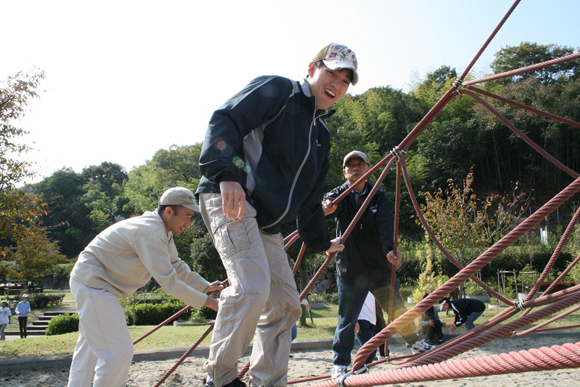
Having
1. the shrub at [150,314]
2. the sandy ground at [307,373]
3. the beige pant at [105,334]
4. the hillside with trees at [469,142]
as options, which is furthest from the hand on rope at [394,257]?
the hillside with trees at [469,142]

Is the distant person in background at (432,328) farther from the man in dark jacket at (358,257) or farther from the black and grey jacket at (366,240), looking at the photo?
the black and grey jacket at (366,240)

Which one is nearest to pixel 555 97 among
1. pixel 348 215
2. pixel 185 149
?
pixel 185 149

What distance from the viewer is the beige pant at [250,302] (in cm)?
191

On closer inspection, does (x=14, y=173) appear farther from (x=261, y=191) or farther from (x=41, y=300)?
(x=41, y=300)

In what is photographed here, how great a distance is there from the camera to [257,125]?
2092 mm

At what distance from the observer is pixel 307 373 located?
14.0 ft

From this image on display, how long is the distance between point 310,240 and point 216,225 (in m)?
0.93

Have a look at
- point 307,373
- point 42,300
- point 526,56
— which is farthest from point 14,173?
point 526,56

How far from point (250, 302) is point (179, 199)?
3.60ft

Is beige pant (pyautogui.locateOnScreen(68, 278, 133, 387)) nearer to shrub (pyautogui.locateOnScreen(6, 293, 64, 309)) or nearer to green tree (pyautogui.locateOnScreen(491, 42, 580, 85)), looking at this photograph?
shrub (pyautogui.locateOnScreen(6, 293, 64, 309))

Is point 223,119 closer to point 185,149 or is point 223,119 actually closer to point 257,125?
point 257,125

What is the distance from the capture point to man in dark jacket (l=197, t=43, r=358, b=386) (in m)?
1.91

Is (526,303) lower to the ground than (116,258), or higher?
lower

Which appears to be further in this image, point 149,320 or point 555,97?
point 555,97
